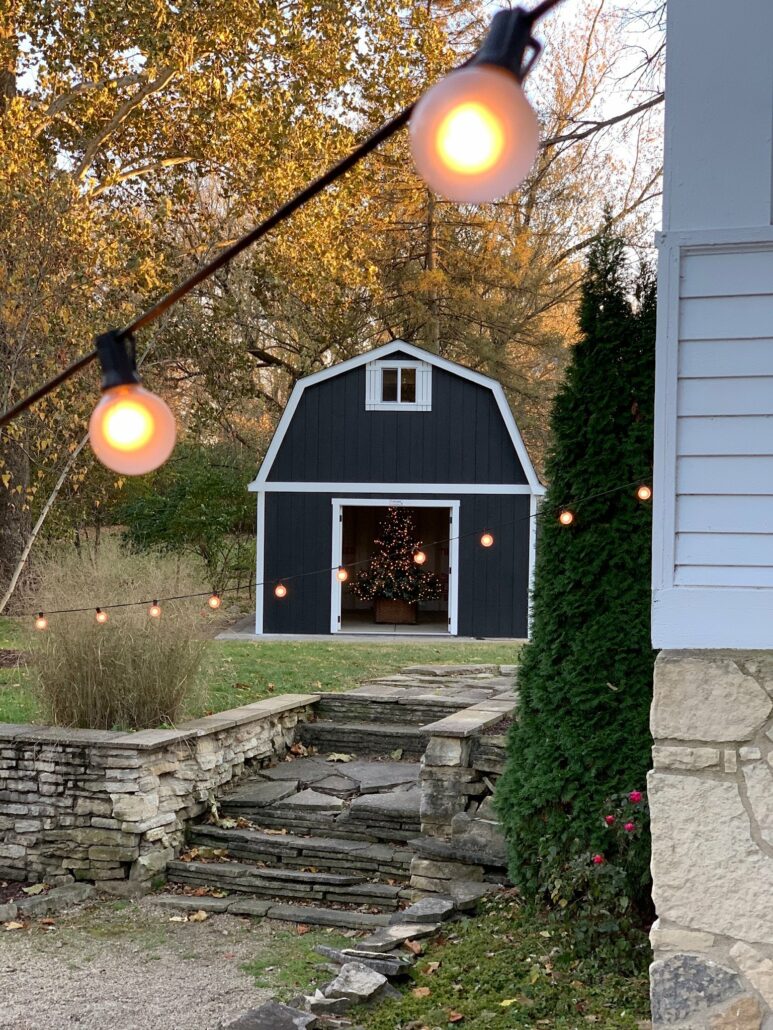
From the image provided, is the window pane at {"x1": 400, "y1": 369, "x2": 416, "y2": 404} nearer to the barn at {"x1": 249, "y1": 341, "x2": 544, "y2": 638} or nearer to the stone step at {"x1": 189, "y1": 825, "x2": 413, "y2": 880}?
the barn at {"x1": 249, "y1": 341, "x2": 544, "y2": 638}

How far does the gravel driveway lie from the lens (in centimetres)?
486

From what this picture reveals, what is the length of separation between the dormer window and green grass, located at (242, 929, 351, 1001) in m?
10.4

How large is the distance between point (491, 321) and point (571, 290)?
1.68m

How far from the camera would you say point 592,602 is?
5.06m

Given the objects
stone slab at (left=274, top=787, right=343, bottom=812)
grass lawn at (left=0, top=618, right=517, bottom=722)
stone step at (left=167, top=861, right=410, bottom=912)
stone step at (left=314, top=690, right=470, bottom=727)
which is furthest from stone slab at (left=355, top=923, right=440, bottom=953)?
stone step at (left=314, top=690, right=470, bottom=727)

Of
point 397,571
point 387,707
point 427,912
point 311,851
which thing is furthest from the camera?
point 397,571

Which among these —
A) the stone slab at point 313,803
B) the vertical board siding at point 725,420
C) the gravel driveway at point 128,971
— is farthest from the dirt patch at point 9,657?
the vertical board siding at point 725,420

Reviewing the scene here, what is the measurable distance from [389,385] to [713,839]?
12.7 m

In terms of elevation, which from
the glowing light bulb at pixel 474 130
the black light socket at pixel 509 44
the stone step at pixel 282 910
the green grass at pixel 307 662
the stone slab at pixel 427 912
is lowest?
the stone step at pixel 282 910

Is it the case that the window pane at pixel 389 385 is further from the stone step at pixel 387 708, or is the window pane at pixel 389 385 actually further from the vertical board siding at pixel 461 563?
the stone step at pixel 387 708

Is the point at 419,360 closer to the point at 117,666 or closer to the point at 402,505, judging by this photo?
the point at 402,505

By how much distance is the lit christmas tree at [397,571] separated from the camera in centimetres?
1691

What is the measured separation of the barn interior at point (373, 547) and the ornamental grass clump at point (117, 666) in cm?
1048

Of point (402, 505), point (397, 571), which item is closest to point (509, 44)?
point (402, 505)
